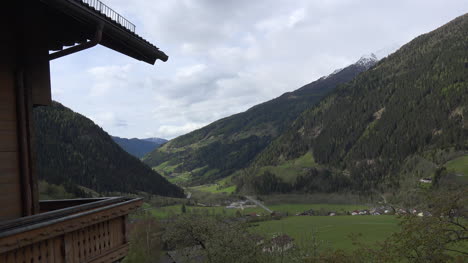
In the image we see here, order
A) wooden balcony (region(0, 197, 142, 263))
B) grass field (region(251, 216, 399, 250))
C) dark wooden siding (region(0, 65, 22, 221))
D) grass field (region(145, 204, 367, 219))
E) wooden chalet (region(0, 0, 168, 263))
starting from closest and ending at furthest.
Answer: wooden balcony (region(0, 197, 142, 263)) → wooden chalet (region(0, 0, 168, 263)) → dark wooden siding (region(0, 65, 22, 221)) → grass field (region(251, 216, 399, 250)) → grass field (region(145, 204, 367, 219))

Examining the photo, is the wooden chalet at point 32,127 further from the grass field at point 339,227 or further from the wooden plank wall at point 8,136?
the grass field at point 339,227

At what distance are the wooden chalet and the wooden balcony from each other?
0.02m

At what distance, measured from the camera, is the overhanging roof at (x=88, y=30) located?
7.69 m

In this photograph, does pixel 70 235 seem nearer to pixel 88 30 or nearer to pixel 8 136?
pixel 8 136

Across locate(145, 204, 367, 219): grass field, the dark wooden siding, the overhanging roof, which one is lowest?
locate(145, 204, 367, 219): grass field

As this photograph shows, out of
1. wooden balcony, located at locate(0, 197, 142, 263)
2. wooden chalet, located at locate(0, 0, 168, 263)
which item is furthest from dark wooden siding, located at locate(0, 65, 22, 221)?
wooden balcony, located at locate(0, 197, 142, 263)

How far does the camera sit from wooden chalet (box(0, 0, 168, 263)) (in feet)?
23.6

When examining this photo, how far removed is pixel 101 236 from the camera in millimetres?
8203

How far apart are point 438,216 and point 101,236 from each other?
19.7m

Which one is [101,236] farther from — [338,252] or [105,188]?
[105,188]

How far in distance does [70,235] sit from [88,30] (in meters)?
6.05

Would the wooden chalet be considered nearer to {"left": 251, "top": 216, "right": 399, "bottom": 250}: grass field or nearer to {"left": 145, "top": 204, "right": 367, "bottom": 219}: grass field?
{"left": 251, "top": 216, "right": 399, "bottom": 250}: grass field

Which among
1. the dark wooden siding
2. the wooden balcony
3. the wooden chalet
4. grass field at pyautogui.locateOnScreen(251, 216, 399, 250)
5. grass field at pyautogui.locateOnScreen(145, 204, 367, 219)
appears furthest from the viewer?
grass field at pyautogui.locateOnScreen(145, 204, 367, 219)

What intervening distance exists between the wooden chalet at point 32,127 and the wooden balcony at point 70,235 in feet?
0.07
